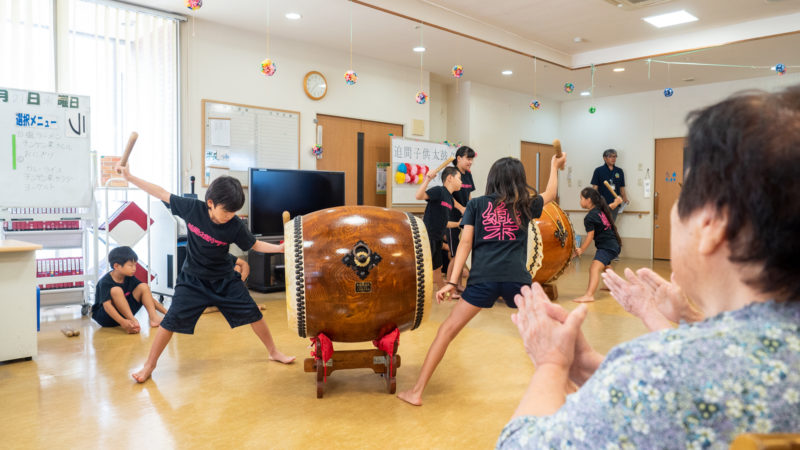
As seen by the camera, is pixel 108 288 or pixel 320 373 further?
pixel 108 288

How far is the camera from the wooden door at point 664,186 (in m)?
8.51

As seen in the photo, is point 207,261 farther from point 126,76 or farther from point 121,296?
point 126,76

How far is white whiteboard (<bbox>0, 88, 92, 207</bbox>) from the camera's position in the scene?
13.0 feet

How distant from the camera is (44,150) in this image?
4090 mm

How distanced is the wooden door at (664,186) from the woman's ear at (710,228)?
28.4 ft

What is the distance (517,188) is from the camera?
2.50m

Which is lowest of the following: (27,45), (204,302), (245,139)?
(204,302)

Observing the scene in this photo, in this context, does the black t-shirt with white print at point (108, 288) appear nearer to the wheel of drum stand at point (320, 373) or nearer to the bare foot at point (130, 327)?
the bare foot at point (130, 327)

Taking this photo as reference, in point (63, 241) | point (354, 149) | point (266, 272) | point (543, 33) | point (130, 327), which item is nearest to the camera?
point (130, 327)

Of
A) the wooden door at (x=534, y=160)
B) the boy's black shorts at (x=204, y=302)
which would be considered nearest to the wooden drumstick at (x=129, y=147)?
the boy's black shorts at (x=204, y=302)

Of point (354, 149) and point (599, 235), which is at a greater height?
point (354, 149)

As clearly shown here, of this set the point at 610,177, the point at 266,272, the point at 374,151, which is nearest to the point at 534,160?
the point at 610,177

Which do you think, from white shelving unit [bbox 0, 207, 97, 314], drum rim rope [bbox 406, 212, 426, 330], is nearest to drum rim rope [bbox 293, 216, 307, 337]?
drum rim rope [bbox 406, 212, 426, 330]

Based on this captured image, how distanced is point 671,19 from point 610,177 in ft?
11.1
